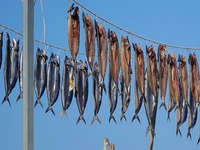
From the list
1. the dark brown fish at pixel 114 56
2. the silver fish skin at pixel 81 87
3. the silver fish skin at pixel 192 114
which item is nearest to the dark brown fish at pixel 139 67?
the dark brown fish at pixel 114 56

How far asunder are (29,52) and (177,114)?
7513mm

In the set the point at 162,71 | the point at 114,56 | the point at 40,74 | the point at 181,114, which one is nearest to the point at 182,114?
the point at 181,114

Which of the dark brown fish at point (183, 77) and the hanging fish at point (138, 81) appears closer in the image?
the hanging fish at point (138, 81)

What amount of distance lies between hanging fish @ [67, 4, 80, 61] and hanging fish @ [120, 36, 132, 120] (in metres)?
1.33

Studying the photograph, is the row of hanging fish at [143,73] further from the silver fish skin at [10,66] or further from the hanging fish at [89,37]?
the silver fish skin at [10,66]

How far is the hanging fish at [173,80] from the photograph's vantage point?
10.3 meters

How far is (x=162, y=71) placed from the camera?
10070mm

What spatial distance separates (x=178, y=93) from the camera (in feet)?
34.2

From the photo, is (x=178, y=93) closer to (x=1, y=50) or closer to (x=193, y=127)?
(x=193, y=127)

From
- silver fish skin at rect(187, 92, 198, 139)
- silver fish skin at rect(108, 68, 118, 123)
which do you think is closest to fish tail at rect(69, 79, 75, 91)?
silver fish skin at rect(108, 68, 118, 123)

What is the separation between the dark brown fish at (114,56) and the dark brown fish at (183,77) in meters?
2.25

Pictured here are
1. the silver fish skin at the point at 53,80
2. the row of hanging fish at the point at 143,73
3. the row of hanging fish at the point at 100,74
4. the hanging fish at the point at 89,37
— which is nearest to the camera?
the hanging fish at the point at 89,37

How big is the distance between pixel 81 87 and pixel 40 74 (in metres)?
0.74

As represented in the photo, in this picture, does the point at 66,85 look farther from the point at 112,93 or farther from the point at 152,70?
the point at 152,70
